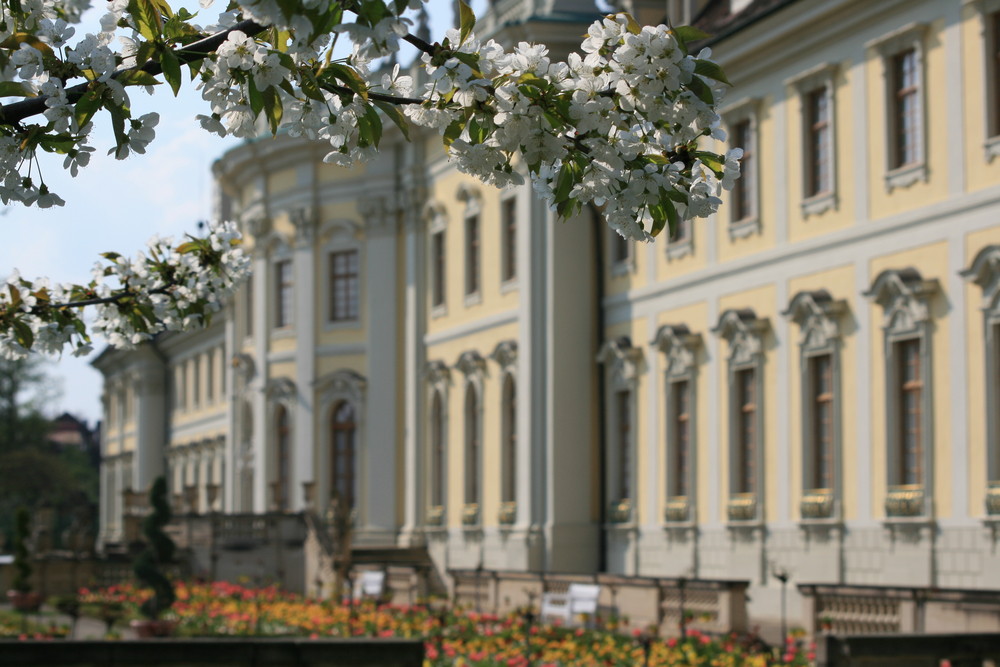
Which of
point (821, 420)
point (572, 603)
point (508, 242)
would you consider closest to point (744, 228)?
point (821, 420)

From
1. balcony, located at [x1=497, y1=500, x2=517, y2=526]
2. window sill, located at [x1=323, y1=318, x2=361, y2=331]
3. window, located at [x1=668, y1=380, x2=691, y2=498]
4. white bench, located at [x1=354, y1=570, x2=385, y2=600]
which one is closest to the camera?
window, located at [x1=668, y1=380, x2=691, y2=498]

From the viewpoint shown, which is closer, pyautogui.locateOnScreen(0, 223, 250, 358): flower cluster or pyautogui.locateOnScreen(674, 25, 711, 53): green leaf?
pyautogui.locateOnScreen(674, 25, 711, 53): green leaf

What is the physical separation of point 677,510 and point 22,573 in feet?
47.8

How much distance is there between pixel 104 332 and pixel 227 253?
82 centimetres

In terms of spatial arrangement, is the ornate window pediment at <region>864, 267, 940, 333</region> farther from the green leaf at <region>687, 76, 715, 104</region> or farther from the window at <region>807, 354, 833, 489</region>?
the green leaf at <region>687, 76, 715, 104</region>

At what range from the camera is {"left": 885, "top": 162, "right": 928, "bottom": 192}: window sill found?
23.9 meters

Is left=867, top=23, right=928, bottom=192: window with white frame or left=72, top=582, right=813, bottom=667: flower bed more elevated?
left=867, top=23, right=928, bottom=192: window with white frame

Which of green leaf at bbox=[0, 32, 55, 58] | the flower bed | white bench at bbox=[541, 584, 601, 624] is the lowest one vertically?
the flower bed

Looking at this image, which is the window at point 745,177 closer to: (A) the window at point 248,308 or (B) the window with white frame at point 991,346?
(B) the window with white frame at point 991,346

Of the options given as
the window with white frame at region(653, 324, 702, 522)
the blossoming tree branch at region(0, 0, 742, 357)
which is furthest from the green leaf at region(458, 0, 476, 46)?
the window with white frame at region(653, 324, 702, 522)

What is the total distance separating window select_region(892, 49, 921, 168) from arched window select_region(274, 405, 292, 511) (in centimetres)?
2258

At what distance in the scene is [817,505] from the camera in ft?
84.2

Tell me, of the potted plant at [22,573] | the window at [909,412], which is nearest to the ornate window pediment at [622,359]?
the window at [909,412]

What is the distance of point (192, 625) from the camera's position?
2608cm
